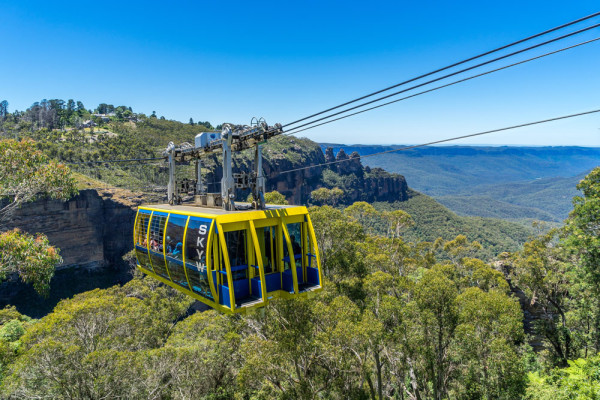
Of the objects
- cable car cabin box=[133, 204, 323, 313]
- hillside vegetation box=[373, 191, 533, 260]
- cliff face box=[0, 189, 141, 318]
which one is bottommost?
hillside vegetation box=[373, 191, 533, 260]

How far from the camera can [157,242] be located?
8984 mm

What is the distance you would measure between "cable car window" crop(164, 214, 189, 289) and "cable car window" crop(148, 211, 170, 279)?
0.37 m

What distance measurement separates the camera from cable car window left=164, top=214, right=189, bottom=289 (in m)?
7.88

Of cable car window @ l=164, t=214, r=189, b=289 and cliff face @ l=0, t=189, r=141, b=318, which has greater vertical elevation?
cable car window @ l=164, t=214, r=189, b=289

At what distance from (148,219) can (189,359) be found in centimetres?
763

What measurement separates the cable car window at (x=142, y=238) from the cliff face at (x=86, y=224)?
106 ft

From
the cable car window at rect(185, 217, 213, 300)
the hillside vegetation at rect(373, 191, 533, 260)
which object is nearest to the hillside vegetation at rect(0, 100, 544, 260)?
the hillside vegetation at rect(373, 191, 533, 260)

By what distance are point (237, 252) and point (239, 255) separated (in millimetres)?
92

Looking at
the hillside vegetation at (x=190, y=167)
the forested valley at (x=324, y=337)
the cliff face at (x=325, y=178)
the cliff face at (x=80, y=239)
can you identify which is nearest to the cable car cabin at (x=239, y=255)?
the forested valley at (x=324, y=337)

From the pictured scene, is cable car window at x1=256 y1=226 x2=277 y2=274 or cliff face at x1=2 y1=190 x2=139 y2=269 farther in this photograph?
cliff face at x1=2 y1=190 x2=139 y2=269

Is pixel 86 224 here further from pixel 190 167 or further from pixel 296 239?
pixel 296 239

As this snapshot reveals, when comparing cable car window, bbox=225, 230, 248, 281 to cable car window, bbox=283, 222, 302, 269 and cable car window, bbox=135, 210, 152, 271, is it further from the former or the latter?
cable car window, bbox=135, 210, 152, 271

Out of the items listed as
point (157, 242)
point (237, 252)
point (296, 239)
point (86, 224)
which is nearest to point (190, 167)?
point (86, 224)

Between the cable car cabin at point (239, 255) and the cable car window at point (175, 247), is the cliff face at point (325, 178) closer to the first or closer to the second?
the cable car window at point (175, 247)
